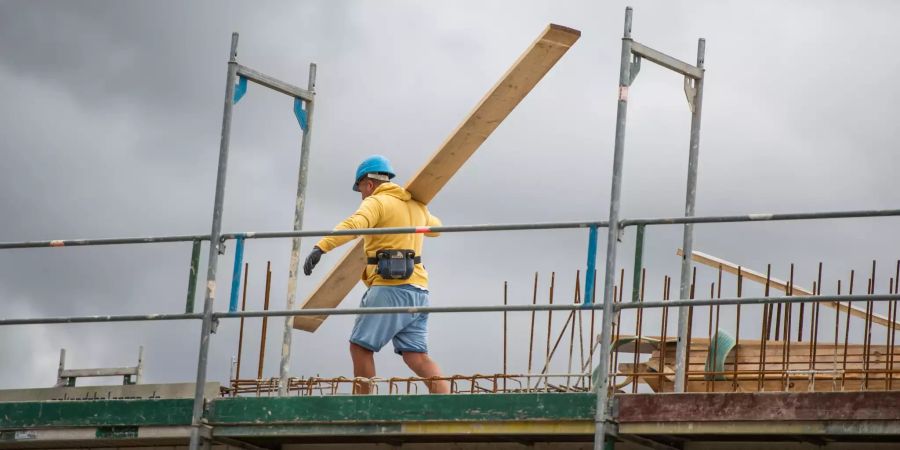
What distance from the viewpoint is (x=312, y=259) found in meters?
13.5

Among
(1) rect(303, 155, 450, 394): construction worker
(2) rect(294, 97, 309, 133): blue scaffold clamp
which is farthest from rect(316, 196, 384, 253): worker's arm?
(2) rect(294, 97, 309, 133): blue scaffold clamp

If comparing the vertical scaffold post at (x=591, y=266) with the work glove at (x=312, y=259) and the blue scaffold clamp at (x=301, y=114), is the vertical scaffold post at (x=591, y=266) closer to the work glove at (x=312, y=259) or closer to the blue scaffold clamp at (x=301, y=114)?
the work glove at (x=312, y=259)

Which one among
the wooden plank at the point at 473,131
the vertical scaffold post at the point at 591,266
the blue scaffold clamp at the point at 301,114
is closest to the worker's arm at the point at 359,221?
the wooden plank at the point at 473,131

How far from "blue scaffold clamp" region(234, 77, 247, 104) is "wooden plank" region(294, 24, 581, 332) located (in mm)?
1640

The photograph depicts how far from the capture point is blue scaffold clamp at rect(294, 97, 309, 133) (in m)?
14.8

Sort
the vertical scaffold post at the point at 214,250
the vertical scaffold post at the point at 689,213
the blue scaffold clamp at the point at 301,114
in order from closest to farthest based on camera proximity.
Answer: the vertical scaffold post at the point at 689,213 → the vertical scaffold post at the point at 214,250 → the blue scaffold clamp at the point at 301,114

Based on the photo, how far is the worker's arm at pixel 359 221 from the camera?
1362cm

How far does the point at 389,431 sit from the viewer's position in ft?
41.4

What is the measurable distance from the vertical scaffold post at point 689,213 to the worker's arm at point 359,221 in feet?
8.64

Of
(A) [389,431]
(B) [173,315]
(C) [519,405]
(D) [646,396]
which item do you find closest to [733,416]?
(D) [646,396]

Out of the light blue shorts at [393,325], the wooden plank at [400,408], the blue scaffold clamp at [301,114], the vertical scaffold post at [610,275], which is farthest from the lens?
the blue scaffold clamp at [301,114]

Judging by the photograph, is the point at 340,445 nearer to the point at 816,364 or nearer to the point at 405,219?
the point at 405,219

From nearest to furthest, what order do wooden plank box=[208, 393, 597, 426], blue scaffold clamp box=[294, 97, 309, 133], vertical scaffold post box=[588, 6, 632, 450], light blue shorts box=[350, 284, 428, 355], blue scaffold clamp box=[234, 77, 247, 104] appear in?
vertical scaffold post box=[588, 6, 632, 450], wooden plank box=[208, 393, 597, 426], blue scaffold clamp box=[234, 77, 247, 104], light blue shorts box=[350, 284, 428, 355], blue scaffold clamp box=[294, 97, 309, 133]

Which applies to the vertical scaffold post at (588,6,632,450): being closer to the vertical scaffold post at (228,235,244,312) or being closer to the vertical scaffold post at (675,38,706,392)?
the vertical scaffold post at (675,38,706,392)
